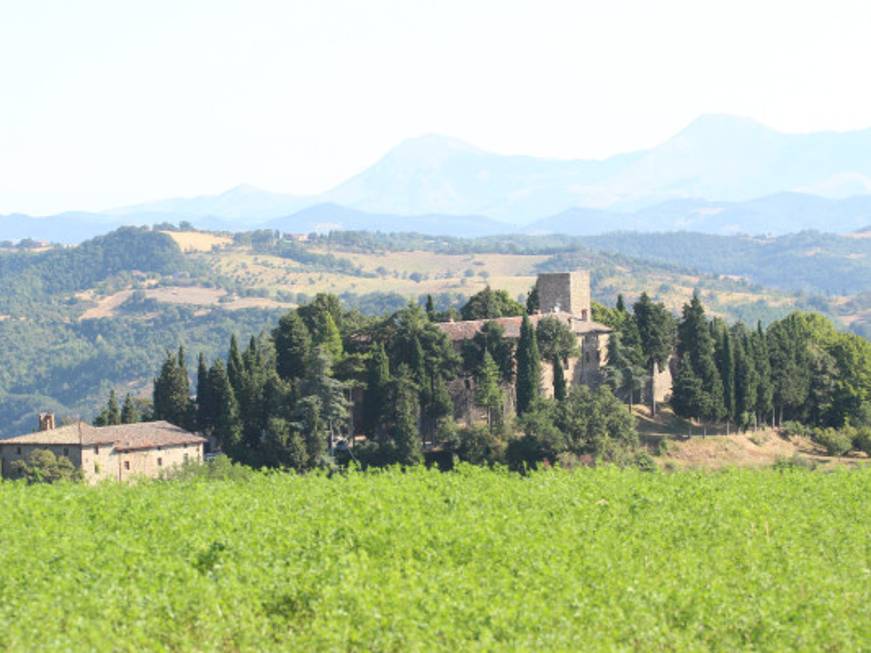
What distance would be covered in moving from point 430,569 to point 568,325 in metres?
43.1

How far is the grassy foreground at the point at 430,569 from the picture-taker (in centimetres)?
2642

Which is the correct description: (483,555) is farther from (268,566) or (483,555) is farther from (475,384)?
(475,384)

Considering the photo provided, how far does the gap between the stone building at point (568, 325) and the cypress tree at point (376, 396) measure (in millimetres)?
5238

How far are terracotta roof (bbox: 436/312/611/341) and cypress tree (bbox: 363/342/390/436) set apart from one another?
5.27 metres

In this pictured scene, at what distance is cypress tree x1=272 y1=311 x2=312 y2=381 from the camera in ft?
227

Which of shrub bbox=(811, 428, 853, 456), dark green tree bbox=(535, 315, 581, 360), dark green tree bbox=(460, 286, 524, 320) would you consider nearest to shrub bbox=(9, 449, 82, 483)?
dark green tree bbox=(535, 315, 581, 360)

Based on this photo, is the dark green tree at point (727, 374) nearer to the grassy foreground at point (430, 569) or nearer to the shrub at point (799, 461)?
the shrub at point (799, 461)

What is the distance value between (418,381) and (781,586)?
120ft

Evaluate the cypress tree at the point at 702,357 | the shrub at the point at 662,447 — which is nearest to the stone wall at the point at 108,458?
the shrub at the point at 662,447

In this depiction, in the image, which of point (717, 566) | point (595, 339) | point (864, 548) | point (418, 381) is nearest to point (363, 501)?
point (717, 566)

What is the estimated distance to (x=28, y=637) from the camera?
25.0 m

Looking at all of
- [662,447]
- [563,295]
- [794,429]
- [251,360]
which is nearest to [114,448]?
[251,360]

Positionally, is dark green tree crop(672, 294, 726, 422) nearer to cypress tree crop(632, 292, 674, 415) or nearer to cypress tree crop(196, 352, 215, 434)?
cypress tree crop(632, 292, 674, 415)

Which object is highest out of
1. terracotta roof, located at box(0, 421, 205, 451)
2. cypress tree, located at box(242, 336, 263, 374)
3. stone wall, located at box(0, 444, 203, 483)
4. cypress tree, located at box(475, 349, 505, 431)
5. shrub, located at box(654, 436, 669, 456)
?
cypress tree, located at box(242, 336, 263, 374)
